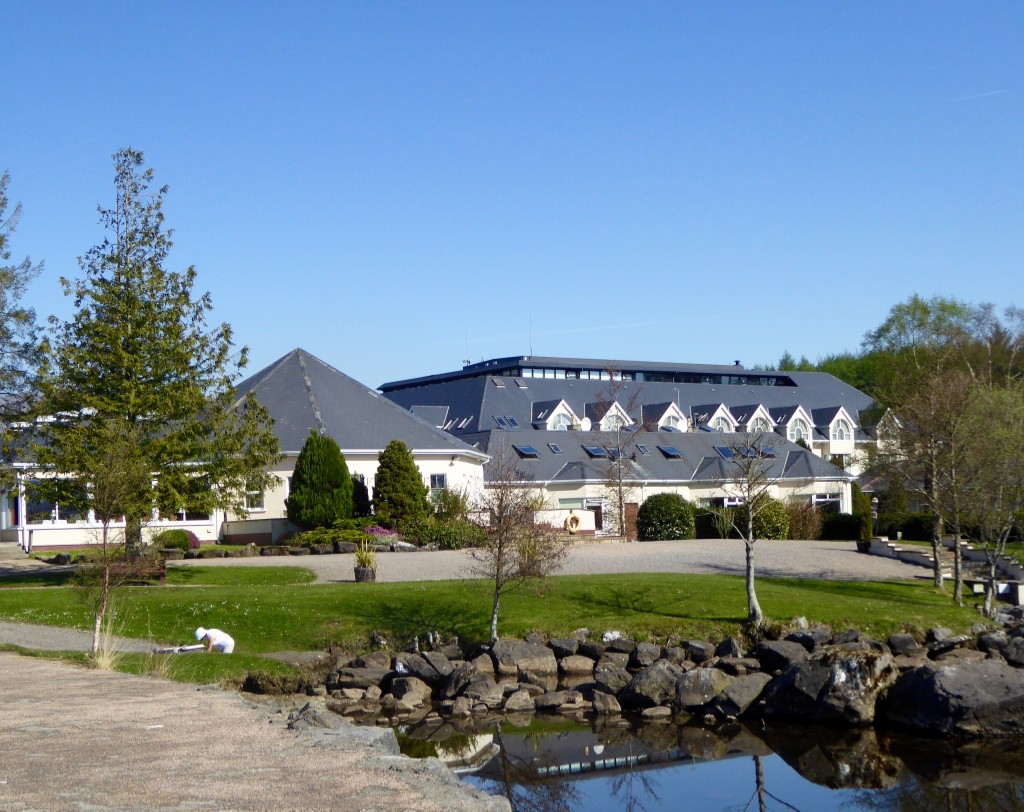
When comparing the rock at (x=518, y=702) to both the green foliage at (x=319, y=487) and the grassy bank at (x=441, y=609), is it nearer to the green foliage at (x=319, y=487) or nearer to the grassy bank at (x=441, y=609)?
the grassy bank at (x=441, y=609)

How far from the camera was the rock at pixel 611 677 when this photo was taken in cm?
1927

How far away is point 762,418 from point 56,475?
49.8 meters

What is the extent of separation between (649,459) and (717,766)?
119 feet

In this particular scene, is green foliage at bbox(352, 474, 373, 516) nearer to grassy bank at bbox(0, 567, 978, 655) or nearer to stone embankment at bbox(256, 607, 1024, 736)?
grassy bank at bbox(0, 567, 978, 655)

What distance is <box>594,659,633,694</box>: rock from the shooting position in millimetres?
19266

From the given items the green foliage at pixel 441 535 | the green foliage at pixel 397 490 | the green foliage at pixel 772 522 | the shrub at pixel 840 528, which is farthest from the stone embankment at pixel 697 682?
the shrub at pixel 840 528

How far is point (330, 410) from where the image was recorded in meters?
41.5

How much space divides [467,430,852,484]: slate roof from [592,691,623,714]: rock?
28898 millimetres

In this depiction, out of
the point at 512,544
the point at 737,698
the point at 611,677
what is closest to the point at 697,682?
the point at 737,698

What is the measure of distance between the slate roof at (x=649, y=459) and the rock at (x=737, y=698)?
95.3 feet

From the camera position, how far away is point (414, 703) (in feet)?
60.3

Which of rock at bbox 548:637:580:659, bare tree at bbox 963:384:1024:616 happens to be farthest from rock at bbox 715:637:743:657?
bare tree at bbox 963:384:1024:616

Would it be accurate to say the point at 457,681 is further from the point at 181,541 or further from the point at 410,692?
the point at 181,541

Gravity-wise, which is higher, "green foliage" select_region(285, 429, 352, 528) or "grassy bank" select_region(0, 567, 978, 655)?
"green foliage" select_region(285, 429, 352, 528)
